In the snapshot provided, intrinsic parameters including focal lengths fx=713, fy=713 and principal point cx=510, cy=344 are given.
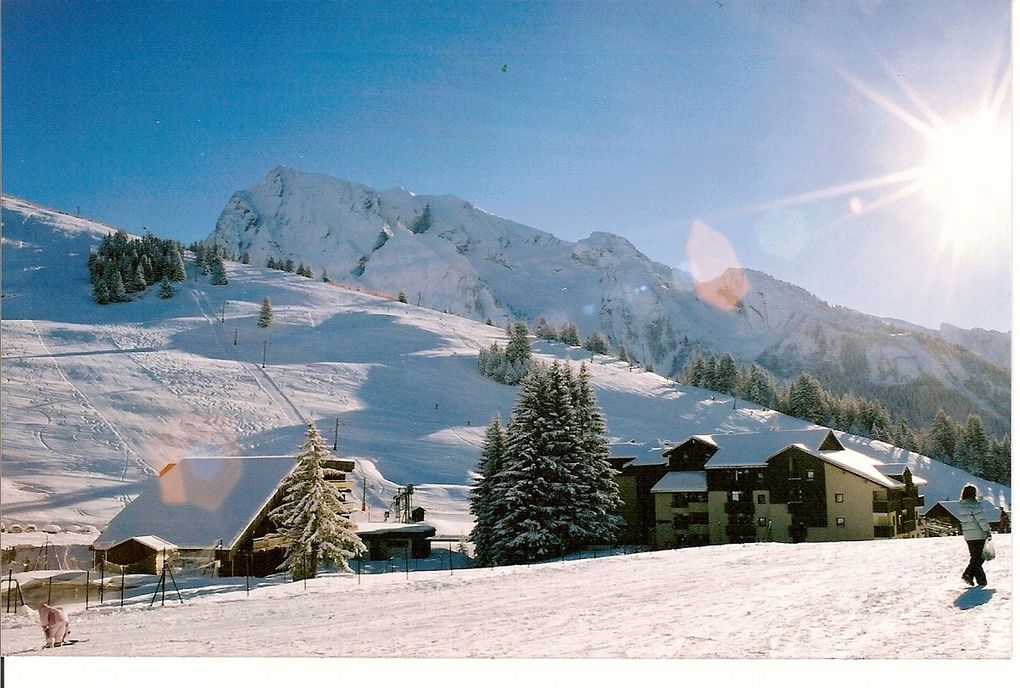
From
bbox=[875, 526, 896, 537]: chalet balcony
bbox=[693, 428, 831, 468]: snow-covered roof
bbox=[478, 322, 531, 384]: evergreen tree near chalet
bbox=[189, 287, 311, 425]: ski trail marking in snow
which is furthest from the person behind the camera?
bbox=[478, 322, 531, 384]: evergreen tree near chalet

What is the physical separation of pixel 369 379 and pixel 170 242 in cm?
3437

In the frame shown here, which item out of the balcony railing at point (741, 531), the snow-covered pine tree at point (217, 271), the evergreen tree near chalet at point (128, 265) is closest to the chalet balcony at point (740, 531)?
the balcony railing at point (741, 531)

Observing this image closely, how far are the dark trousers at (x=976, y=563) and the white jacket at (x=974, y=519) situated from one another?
3.5 inches

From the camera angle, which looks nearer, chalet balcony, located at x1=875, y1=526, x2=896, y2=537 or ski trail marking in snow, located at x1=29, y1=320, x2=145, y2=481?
chalet balcony, located at x1=875, y1=526, x2=896, y2=537

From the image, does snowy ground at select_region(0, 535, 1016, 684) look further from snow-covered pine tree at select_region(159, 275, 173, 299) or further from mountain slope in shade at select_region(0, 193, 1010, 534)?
snow-covered pine tree at select_region(159, 275, 173, 299)

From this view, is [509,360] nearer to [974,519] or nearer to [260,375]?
[260,375]

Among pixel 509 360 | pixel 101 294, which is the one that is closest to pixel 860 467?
pixel 509 360

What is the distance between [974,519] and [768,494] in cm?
1777

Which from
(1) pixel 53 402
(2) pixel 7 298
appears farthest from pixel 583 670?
(2) pixel 7 298

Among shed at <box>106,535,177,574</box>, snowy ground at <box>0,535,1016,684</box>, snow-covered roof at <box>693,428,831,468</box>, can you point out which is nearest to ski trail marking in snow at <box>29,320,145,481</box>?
shed at <box>106,535,177,574</box>

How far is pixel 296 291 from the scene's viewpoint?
81.5 meters

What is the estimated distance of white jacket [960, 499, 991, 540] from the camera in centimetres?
706

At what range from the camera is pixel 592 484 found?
22.0 m

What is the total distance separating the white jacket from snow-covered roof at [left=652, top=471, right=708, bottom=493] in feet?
60.7
